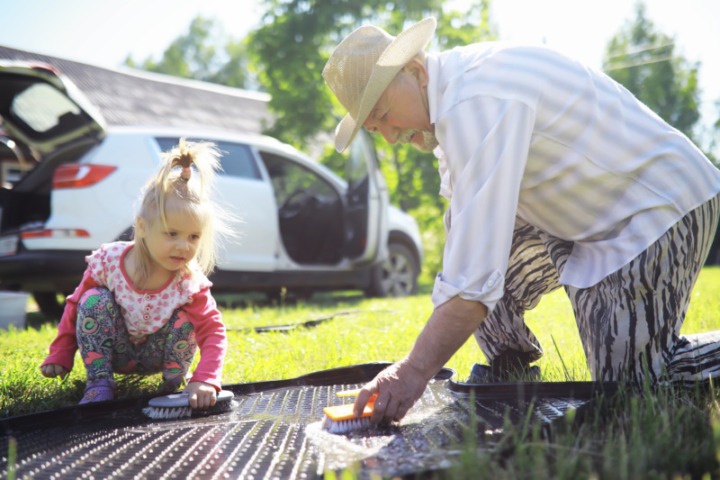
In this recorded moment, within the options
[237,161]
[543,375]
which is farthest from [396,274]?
[543,375]

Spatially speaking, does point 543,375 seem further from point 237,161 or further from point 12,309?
point 12,309

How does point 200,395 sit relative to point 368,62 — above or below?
below

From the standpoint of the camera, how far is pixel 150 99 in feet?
65.5

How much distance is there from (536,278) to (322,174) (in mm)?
4682

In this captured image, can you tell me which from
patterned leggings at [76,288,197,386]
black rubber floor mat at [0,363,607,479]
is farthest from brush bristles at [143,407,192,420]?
patterned leggings at [76,288,197,386]

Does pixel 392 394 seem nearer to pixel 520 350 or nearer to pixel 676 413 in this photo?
pixel 676 413

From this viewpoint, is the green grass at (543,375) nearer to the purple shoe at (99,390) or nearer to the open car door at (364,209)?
the purple shoe at (99,390)

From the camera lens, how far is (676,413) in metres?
1.69

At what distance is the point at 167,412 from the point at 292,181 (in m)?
5.03

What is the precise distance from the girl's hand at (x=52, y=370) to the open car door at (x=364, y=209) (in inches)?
171

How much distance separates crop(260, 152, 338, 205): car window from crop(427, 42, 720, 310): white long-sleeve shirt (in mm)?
4905

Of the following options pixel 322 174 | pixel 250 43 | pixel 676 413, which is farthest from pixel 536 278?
pixel 250 43

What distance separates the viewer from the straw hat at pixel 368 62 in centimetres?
197

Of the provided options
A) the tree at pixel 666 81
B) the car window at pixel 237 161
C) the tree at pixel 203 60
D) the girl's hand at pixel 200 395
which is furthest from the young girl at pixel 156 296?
the tree at pixel 203 60
